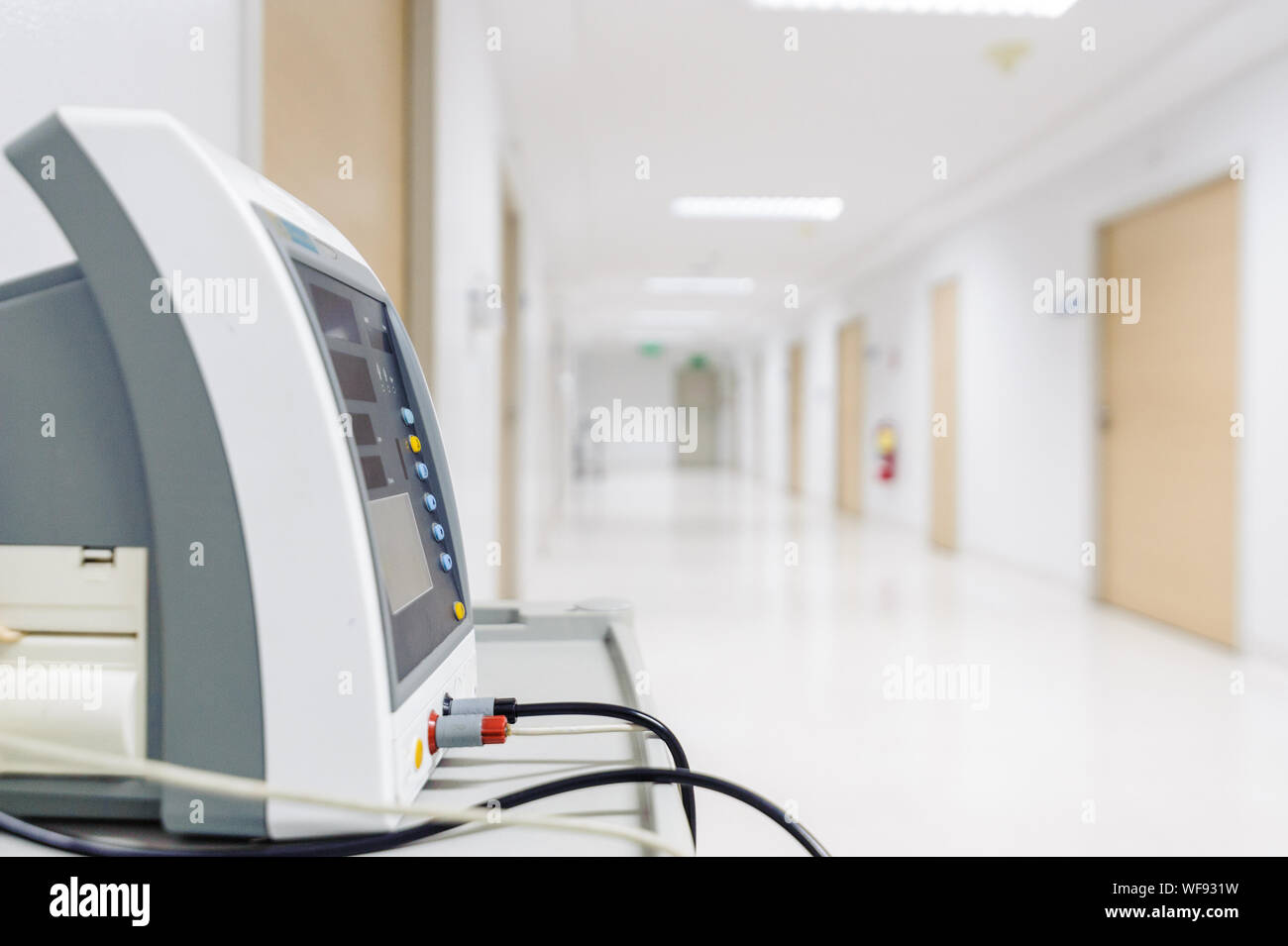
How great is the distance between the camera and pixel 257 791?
46 centimetres

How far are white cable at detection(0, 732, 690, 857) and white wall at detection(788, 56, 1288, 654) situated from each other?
13.0 feet

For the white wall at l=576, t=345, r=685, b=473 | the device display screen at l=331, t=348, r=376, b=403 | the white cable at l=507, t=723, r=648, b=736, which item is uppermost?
the white wall at l=576, t=345, r=685, b=473

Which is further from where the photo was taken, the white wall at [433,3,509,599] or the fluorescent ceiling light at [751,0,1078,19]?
the fluorescent ceiling light at [751,0,1078,19]

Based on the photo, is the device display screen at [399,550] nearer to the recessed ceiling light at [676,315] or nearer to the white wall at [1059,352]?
the white wall at [1059,352]

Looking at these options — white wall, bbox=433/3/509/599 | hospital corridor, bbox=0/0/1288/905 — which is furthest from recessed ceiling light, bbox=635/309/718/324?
white wall, bbox=433/3/509/599

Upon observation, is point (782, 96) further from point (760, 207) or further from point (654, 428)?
point (760, 207)

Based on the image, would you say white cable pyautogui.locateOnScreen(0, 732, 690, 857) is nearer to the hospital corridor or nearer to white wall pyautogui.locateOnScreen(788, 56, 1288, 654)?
the hospital corridor

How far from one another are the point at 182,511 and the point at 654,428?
3.80 metres

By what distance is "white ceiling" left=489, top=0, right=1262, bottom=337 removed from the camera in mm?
3529

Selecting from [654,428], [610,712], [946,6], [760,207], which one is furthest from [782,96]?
[610,712]

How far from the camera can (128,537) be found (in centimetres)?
52
